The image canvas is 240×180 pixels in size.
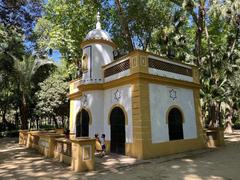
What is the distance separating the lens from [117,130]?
13594mm

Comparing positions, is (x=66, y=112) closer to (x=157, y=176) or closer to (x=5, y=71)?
(x=5, y=71)

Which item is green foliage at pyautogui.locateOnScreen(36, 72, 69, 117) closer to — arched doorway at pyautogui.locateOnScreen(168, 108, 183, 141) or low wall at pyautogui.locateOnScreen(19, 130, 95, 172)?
low wall at pyautogui.locateOnScreen(19, 130, 95, 172)

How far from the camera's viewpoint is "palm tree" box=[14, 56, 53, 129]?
23.7 meters

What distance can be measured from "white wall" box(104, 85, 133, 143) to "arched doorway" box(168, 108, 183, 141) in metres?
2.41

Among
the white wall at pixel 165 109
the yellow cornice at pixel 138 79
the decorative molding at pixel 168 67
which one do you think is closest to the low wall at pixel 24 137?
the yellow cornice at pixel 138 79

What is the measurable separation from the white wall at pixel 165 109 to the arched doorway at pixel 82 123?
4783 millimetres

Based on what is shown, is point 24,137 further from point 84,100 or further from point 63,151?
point 63,151

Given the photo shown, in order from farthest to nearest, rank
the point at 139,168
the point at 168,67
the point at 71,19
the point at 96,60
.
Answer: the point at 71,19 < the point at 96,60 < the point at 168,67 < the point at 139,168

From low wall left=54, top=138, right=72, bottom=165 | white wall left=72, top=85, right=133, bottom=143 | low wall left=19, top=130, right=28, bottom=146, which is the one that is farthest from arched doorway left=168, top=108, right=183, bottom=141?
low wall left=19, top=130, right=28, bottom=146

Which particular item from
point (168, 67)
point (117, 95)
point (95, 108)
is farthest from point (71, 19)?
point (168, 67)

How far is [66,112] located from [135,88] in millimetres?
18347

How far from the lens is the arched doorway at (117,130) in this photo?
13185 mm

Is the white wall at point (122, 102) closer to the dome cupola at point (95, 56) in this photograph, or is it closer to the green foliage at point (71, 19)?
the dome cupola at point (95, 56)

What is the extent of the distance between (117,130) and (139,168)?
3809 mm
